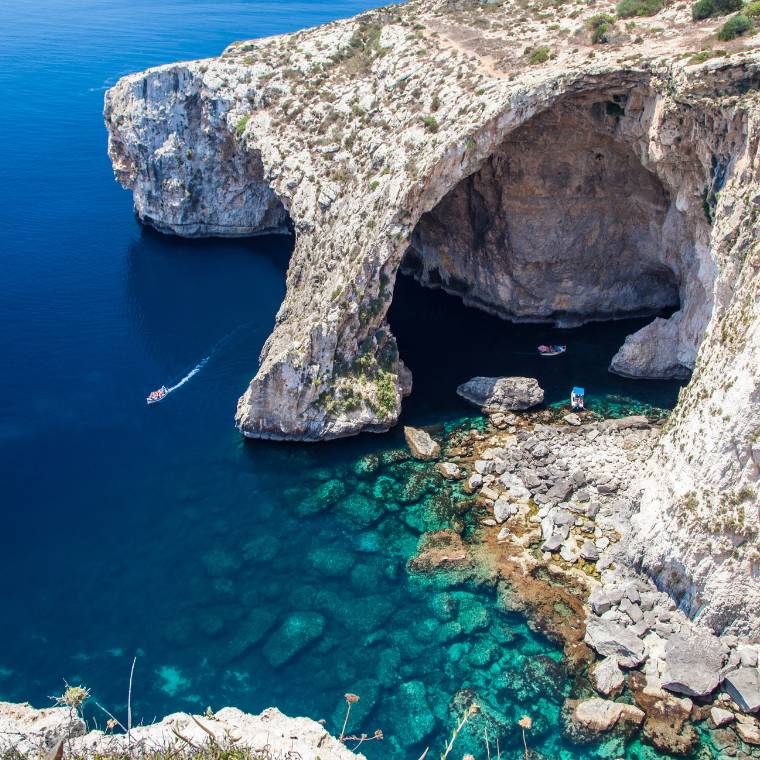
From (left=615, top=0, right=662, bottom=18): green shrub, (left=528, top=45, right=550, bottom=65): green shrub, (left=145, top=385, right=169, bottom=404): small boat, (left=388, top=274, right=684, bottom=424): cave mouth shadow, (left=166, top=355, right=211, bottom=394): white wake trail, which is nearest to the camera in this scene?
(left=528, top=45, right=550, bottom=65): green shrub

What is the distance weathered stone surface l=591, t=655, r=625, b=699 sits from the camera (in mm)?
30656

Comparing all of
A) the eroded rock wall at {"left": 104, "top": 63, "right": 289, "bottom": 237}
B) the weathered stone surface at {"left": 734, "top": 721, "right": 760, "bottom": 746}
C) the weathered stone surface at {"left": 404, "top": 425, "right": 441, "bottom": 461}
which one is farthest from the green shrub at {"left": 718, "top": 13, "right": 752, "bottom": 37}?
the eroded rock wall at {"left": 104, "top": 63, "right": 289, "bottom": 237}

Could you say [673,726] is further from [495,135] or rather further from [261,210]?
[261,210]

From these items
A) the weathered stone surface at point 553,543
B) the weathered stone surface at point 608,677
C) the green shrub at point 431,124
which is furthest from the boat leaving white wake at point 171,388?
the weathered stone surface at point 608,677

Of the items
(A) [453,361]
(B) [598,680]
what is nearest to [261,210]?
(A) [453,361]

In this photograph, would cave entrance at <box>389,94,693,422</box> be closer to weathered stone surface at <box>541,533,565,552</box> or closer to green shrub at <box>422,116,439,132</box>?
green shrub at <box>422,116,439,132</box>

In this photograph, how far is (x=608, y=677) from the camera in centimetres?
3102

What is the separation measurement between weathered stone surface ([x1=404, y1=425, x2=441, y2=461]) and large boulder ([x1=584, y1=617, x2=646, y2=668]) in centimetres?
1498

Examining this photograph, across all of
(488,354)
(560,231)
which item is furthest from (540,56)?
(488,354)

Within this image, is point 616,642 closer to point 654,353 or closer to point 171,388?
point 654,353

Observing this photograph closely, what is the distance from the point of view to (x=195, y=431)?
47.8 meters

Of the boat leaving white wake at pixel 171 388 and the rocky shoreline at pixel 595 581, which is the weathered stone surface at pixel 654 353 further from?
the boat leaving white wake at pixel 171 388

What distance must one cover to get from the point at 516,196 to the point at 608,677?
35.7 meters

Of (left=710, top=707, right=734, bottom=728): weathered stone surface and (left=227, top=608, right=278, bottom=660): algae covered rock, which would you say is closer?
(left=710, top=707, right=734, bottom=728): weathered stone surface
